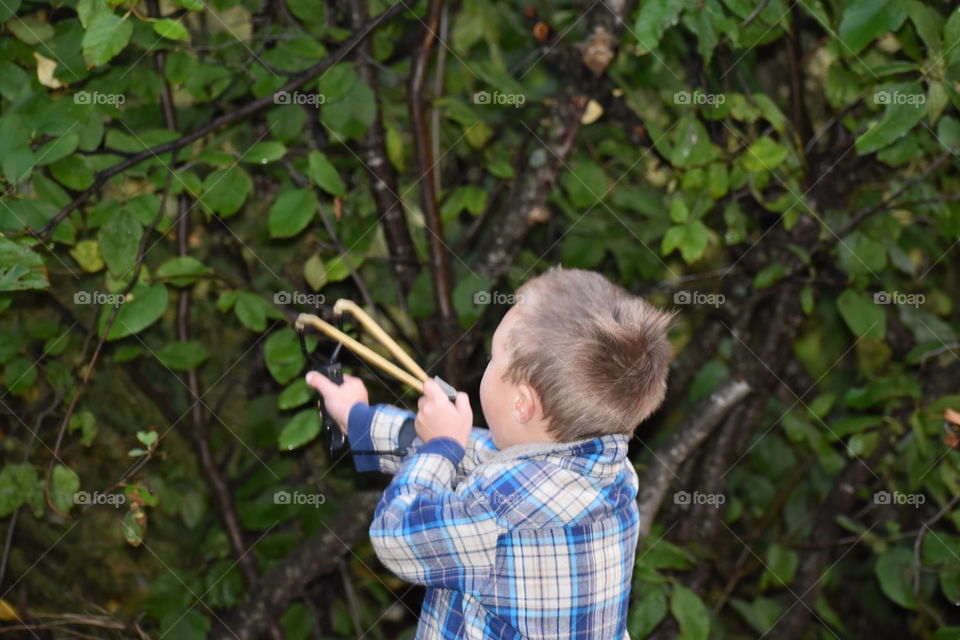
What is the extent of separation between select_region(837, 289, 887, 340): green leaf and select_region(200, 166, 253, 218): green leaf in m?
1.02

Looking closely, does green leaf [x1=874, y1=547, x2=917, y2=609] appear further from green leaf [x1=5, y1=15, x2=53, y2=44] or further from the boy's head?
green leaf [x1=5, y1=15, x2=53, y2=44]

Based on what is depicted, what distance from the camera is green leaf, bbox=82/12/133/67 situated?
1.18m

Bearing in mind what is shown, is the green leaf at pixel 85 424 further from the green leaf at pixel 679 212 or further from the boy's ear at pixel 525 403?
the green leaf at pixel 679 212

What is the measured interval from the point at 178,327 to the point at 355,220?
0.36 metres

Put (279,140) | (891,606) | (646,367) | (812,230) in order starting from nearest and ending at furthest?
(646,367), (279,140), (812,230), (891,606)

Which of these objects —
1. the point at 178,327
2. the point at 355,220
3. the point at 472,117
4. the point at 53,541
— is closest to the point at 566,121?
the point at 472,117

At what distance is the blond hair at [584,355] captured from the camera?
894mm

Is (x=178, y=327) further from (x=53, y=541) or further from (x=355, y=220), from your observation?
(x=53, y=541)

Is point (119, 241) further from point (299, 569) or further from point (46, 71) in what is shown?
point (299, 569)

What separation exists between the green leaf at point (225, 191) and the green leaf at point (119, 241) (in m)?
0.11

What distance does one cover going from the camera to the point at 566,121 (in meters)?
1.64

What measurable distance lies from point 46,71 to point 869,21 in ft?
3.93

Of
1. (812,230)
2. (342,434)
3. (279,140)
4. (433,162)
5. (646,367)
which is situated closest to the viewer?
(646,367)

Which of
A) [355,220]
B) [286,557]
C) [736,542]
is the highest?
[355,220]
